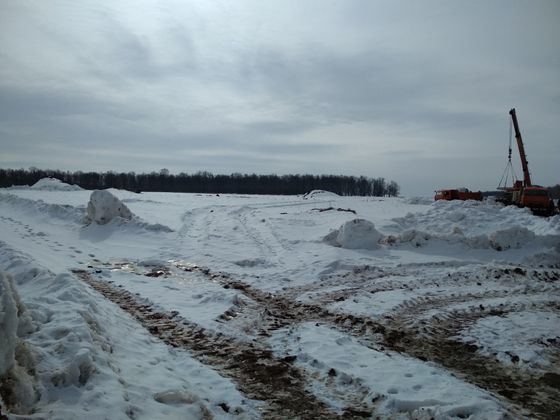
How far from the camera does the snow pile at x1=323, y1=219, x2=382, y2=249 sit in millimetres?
15273

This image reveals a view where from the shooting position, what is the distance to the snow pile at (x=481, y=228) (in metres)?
15.1

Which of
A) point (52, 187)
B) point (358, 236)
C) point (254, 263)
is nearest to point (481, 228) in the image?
point (358, 236)

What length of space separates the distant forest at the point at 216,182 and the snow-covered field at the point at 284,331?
89.5 m

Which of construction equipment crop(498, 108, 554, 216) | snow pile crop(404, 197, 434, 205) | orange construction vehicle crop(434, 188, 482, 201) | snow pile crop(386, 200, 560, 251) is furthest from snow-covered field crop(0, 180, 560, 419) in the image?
snow pile crop(404, 197, 434, 205)

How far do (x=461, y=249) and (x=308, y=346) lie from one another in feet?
35.1

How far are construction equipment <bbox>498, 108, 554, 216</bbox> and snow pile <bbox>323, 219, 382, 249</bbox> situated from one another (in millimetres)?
15870

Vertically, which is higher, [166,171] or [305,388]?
[166,171]

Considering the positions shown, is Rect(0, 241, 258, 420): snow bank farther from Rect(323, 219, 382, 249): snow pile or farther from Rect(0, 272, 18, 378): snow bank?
Rect(323, 219, 382, 249): snow pile

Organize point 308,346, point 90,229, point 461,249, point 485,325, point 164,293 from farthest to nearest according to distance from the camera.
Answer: point 90,229 < point 461,249 < point 164,293 < point 485,325 < point 308,346

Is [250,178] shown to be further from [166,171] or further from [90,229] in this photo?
[90,229]

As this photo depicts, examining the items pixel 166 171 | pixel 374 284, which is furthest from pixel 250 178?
pixel 374 284

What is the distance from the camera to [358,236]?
15.4 metres

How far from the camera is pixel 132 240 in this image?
1630 cm

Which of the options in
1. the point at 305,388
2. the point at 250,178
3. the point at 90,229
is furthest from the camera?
the point at 250,178
